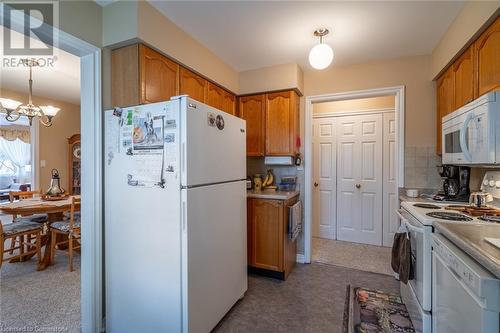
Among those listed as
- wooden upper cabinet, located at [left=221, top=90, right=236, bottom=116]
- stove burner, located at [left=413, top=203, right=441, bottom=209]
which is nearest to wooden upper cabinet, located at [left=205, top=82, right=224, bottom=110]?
wooden upper cabinet, located at [left=221, top=90, right=236, bottom=116]

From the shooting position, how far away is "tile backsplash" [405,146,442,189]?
2.60 m

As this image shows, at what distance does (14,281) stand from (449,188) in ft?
15.1

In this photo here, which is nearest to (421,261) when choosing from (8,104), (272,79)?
(272,79)

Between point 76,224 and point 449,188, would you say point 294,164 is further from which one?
point 76,224

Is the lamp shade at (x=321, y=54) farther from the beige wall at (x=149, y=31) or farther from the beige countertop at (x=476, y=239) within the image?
the beige countertop at (x=476, y=239)

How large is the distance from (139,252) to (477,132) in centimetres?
236

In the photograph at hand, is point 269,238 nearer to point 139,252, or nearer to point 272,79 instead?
point 139,252

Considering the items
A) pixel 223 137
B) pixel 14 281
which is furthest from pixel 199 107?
pixel 14 281

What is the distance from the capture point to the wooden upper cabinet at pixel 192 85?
2.22 metres

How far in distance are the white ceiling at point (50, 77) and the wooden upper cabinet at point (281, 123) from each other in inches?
92.9

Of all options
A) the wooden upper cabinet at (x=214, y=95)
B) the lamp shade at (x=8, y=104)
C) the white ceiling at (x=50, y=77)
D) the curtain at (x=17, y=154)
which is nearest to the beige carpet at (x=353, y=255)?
the wooden upper cabinet at (x=214, y=95)

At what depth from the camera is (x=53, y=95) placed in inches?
170

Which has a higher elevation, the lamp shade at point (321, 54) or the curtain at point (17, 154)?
the lamp shade at point (321, 54)

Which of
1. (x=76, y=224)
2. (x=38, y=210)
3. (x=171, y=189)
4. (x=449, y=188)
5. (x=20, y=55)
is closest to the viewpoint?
(x=171, y=189)
